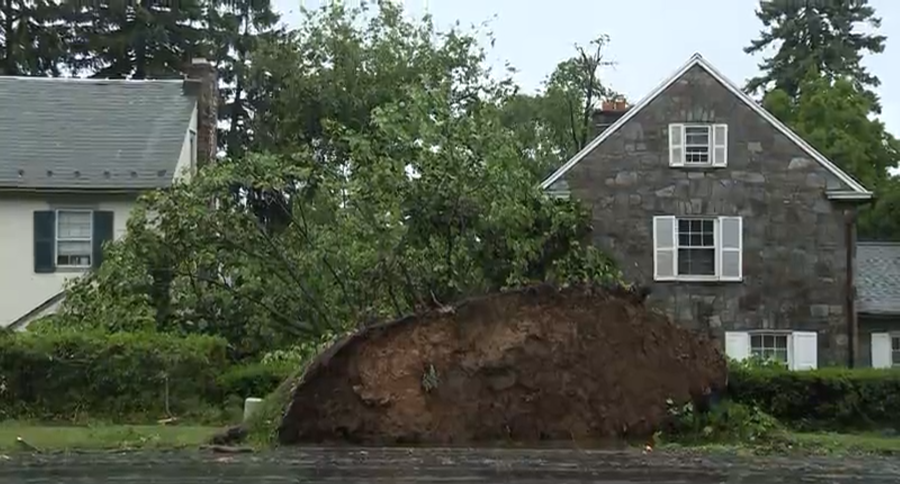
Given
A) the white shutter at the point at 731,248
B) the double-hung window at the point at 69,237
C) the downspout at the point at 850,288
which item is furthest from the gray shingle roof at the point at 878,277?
the double-hung window at the point at 69,237

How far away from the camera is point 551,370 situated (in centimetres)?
1847

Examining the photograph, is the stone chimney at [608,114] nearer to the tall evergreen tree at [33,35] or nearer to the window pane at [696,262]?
the window pane at [696,262]

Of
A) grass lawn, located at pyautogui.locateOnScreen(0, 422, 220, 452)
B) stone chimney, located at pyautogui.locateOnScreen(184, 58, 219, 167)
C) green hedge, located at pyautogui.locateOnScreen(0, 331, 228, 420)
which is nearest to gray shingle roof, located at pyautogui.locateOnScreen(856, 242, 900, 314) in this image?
stone chimney, located at pyautogui.locateOnScreen(184, 58, 219, 167)

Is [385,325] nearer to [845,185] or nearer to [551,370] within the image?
[551,370]

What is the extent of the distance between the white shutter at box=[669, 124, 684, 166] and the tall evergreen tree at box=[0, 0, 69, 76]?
28439 mm

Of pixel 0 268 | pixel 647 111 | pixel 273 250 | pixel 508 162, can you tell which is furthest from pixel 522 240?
pixel 0 268

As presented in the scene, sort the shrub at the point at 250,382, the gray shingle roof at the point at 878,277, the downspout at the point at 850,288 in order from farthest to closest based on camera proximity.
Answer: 1. the gray shingle roof at the point at 878,277
2. the downspout at the point at 850,288
3. the shrub at the point at 250,382

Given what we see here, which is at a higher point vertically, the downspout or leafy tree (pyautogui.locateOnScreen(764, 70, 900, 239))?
leafy tree (pyautogui.locateOnScreen(764, 70, 900, 239))

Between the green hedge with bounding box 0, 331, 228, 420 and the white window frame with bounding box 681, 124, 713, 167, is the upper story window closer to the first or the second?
the white window frame with bounding box 681, 124, 713, 167

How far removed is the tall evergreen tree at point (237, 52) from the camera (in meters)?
51.4

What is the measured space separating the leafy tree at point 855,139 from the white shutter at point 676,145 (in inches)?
629

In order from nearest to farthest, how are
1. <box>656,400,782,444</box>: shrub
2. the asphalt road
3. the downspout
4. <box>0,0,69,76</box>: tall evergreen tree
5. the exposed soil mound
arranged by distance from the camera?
the asphalt road
the exposed soil mound
<box>656,400,782,444</box>: shrub
the downspout
<box>0,0,69,76</box>: tall evergreen tree

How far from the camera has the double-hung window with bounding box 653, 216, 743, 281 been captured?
30.4 meters

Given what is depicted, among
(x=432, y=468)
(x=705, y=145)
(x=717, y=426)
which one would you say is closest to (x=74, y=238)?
(x=705, y=145)
